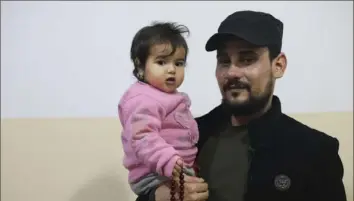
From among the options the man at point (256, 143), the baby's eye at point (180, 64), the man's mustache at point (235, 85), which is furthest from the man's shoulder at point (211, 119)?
the baby's eye at point (180, 64)

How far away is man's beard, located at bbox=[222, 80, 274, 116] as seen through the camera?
1118 mm

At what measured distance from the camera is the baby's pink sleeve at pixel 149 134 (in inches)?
35.0

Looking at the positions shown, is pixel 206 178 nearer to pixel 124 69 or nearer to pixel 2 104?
pixel 124 69

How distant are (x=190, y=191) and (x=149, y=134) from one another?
0.17 meters

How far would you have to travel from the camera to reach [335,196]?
1038mm

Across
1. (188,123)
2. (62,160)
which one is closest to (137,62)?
(188,123)

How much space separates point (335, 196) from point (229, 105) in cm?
33

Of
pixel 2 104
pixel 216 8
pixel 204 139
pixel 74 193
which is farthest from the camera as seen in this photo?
pixel 216 8

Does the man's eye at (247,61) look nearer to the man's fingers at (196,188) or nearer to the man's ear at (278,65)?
the man's ear at (278,65)

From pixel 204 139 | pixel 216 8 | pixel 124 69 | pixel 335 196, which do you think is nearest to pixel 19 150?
pixel 124 69

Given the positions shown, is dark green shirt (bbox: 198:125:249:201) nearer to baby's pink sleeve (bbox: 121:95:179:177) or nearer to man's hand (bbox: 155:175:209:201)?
man's hand (bbox: 155:175:209:201)

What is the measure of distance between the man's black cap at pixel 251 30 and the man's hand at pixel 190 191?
366 millimetres

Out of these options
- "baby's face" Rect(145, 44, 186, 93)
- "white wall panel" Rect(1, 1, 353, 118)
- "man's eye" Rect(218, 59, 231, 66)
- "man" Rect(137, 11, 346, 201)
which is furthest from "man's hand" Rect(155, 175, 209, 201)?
"white wall panel" Rect(1, 1, 353, 118)

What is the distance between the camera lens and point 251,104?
112cm
